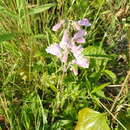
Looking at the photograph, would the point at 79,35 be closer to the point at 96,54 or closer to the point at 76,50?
the point at 76,50

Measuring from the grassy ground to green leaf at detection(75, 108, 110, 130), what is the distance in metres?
0.05

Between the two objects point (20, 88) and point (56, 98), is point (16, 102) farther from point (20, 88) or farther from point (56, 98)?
point (56, 98)

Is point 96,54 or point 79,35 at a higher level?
point 79,35

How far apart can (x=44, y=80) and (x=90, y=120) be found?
0.84 ft

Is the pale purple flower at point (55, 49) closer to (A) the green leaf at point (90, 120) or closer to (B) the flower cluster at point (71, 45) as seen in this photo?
(B) the flower cluster at point (71, 45)

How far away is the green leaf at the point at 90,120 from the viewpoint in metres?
1.15

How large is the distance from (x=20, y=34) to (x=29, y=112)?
Result: 1.05 ft

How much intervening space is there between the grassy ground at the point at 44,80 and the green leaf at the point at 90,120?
0.05m

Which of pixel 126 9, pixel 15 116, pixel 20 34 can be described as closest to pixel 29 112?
pixel 15 116

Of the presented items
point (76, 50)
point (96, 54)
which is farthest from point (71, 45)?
point (96, 54)

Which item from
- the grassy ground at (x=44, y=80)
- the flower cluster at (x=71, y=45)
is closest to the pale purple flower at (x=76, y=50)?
the flower cluster at (x=71, y=45)

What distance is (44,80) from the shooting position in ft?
4.24

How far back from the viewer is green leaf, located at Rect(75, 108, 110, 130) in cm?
115

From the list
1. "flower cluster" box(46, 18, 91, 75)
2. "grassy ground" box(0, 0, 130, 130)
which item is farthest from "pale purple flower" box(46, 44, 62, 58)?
"grassy ground" box(0, 0, 130, 130)
